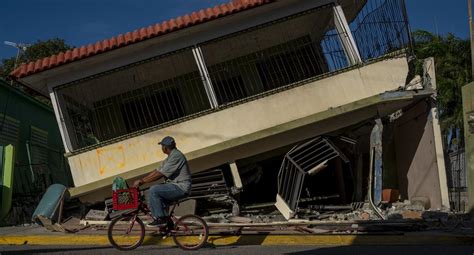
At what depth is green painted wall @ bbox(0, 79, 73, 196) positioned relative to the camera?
1308 centimetres

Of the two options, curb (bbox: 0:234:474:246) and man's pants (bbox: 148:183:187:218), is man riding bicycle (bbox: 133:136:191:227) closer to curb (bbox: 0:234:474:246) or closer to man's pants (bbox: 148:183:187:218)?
man's pants (bbox: 148:183:187:218)

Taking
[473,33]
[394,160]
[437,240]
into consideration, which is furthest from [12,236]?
[473,33]

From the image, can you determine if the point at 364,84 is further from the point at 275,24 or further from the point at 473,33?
the point at 473,33

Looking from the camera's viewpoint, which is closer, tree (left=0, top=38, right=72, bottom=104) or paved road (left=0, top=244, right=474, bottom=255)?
paved road (left=0, top=244, right=474, bottom=255)

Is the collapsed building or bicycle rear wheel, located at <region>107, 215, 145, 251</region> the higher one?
the collapsed building

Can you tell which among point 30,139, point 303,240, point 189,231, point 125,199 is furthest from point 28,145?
point 303,240

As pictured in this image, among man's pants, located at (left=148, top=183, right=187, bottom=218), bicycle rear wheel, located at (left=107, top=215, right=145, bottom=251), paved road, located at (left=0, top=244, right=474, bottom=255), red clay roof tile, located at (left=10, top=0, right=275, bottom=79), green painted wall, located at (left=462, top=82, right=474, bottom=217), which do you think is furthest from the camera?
red clay roof tile, located at (left=10, top=0, right=275, bottom=79)

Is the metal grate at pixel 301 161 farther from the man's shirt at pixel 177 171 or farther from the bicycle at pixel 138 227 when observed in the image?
the man's shirt at pixel 177 171

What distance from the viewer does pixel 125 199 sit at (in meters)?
7.03

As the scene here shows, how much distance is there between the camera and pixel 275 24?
10.9 m

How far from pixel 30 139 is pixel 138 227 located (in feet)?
29.4

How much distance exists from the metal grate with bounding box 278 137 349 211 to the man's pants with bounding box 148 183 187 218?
3.80 m

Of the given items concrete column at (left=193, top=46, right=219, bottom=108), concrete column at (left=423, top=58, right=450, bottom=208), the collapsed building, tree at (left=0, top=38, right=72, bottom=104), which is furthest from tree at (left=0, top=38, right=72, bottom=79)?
concrete column at (left=423, top=58, right=450, bottom=208)

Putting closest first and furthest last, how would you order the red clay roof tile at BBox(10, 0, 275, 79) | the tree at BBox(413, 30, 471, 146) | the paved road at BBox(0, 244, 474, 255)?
the paved road at BBox(0, 244, 474, 255) < the red clay roof tile at BBox(10, 0, 275, 79) < the tree at BBox(413, 30, 471, 146)
